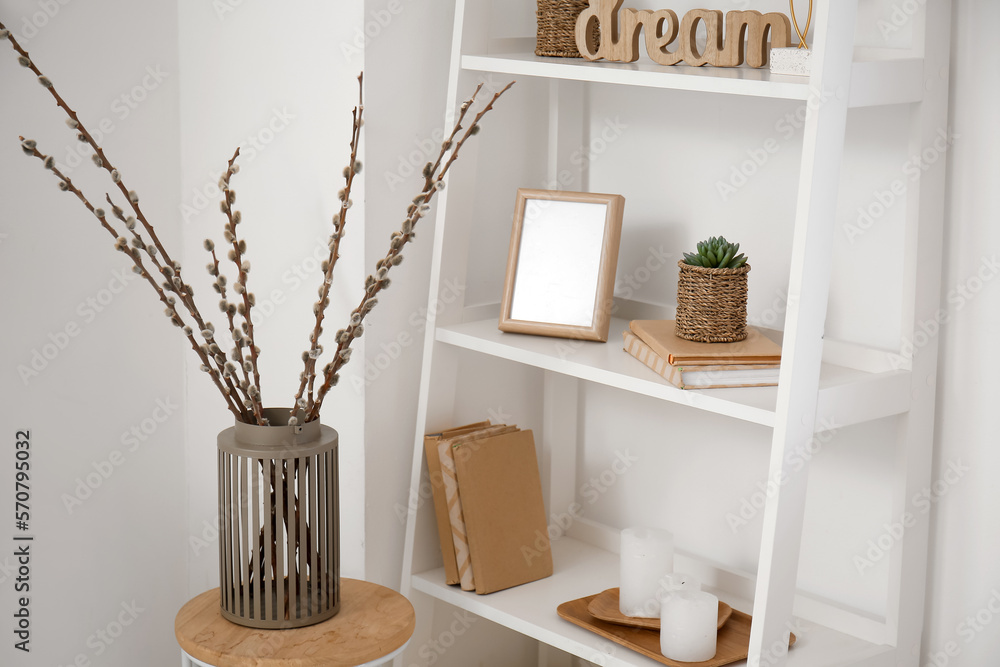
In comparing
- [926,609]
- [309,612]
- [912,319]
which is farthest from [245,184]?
[926,609]

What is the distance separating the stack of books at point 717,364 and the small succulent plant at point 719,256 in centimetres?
12

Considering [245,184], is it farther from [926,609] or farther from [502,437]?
[926,609]

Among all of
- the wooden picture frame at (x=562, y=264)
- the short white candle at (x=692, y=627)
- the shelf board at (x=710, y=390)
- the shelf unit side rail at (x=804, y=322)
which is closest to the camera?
the shelf unit side rail at (x=804, y=322)

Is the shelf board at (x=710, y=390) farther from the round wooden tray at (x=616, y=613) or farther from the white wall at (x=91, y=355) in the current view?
the white wall at (x=91, y=355)

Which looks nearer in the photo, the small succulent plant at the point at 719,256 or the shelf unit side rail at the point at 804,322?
the shelf unit side rail at the point at 804,322

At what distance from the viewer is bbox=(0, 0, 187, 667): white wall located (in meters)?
1.86

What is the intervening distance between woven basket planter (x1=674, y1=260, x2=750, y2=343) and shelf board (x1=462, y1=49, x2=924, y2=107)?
10.6 inches

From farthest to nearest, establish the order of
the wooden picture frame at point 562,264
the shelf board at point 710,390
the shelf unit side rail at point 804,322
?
the wooden picture frame at point 562,264, the shelf board at point 710,390, the shelf unit side rail at point 804,322

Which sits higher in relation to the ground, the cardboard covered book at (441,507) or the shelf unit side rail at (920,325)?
the shelf unit side rail at (920,325)

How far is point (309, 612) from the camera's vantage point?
1.55 m

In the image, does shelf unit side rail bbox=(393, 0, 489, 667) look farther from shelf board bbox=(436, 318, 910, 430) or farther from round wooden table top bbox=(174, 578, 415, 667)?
round wooden table top bbox=(174, 578, 415, 667)

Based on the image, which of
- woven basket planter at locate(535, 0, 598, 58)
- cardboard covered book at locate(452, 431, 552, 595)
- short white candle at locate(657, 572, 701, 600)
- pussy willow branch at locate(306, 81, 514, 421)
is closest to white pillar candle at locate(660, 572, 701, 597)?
short white candle at locate(657, 572, 701, 600)

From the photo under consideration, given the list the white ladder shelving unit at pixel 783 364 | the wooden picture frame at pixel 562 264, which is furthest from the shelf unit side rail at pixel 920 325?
the wooden picture frame at pixel 562 264

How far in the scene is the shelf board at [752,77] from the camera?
1311 mm
